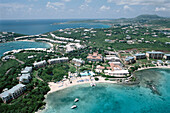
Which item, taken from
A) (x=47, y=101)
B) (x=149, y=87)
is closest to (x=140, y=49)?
(x=149, y=87)

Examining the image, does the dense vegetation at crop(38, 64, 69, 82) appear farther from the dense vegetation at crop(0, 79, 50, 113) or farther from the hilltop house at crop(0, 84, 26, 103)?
the hilltop house at crop(0, 84, 26, 103)

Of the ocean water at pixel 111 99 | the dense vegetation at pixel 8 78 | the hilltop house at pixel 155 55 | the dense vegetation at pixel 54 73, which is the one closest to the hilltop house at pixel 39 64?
the dense vegetation at pixel 54 73

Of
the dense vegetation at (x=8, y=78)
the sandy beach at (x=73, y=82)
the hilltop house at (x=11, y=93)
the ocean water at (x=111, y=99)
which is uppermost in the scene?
the dense vegetation at (x=8, y=78)

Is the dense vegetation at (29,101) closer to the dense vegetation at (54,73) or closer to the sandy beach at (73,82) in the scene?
the sandy beach at (73,82)

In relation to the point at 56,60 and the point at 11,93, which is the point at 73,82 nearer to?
the point at 11,93

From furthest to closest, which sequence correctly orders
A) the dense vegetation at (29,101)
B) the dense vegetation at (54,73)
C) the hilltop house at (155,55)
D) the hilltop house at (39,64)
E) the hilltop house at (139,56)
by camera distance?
1. the hilltop house at (155,55)
2. the hilltop house at (139,56)
3. the hilltop house at (39,64)
4. the dense vegetation at (54,73)
5. the dense vegetation at (29,101)

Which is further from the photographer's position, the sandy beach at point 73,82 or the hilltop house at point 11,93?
the sandy beach at point 73,82

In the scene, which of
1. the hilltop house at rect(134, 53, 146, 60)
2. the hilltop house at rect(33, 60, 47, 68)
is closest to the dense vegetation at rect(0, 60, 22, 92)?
the hilltop house at rect(33, 60, 47, 68)
